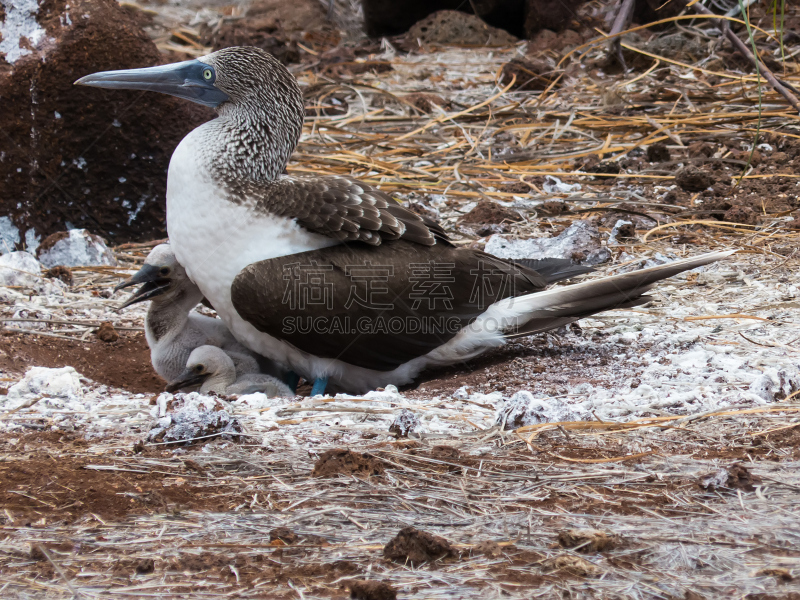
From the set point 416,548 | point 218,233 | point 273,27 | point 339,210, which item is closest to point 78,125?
point 218,233

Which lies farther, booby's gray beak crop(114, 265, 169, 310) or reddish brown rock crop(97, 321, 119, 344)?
reddish brown rock crop(97, 321, 119, 344)

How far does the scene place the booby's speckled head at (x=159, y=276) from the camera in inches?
150

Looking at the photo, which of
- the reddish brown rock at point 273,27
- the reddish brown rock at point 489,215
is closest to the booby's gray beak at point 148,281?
the reddish brown rock at point 489,215

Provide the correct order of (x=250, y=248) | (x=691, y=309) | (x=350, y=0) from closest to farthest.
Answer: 1. (x=250, y=248)
2. (x=691, y=309)
3. (x=350, y=0)

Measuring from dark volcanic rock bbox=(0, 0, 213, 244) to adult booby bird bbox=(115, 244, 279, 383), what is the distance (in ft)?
4.97

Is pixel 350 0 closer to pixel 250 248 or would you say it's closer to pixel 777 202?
pixel 777 202

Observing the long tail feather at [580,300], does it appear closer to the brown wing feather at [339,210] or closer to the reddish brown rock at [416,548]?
the brown wing feather at [339,210]

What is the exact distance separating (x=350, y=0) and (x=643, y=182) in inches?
314

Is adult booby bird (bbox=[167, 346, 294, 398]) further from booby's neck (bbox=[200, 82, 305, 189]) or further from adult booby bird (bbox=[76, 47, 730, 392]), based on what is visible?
booby's neck (bbox=[200, 82, 305, 189])

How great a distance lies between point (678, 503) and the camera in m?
2.15

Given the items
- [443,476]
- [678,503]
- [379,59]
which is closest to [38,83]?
[443,476]

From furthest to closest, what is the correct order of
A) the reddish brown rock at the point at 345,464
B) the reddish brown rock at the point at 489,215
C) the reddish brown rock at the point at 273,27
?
the reddish brown rock at the point at 273,27, the reddish brown rock at the point at 489,215, the reddish brown rock at the point at 345,464

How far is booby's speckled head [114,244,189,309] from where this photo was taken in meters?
3.81

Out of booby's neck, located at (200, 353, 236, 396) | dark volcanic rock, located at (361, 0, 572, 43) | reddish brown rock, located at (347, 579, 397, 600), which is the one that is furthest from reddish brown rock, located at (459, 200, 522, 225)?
dark volcanic rock, located at (361, 0, 572, 43)
